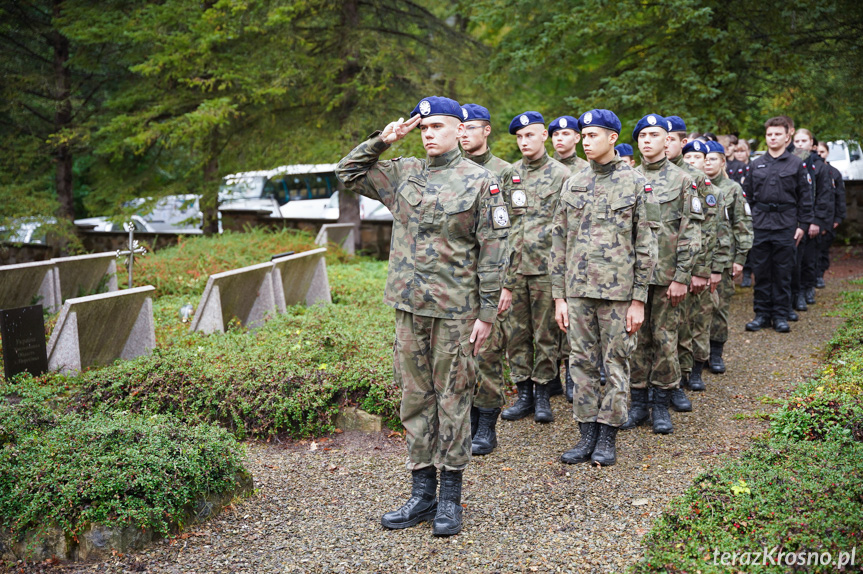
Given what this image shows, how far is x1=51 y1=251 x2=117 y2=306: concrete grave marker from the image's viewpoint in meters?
9.02

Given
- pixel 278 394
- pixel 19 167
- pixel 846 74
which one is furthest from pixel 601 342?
pixel 19 167

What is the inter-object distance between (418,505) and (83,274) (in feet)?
23.0

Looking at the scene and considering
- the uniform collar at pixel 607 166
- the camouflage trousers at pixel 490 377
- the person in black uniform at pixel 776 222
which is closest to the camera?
the uniform collar at pixel 607 166

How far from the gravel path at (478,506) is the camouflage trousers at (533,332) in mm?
420

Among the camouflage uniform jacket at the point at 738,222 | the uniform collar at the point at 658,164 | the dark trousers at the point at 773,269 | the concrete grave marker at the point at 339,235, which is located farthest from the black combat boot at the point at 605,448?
the concrete grave marker at the point at 339,235

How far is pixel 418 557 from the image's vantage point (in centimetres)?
371

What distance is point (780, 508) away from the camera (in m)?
3.41

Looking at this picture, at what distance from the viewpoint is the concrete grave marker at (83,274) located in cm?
902

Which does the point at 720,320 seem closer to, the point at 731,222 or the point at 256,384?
the point at 731,222

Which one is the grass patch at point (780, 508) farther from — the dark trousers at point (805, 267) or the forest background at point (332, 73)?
the forest background at point (332, 73)

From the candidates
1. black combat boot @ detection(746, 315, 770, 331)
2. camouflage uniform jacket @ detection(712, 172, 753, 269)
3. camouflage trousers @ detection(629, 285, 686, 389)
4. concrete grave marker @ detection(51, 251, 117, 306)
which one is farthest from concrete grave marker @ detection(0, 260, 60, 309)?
black combat boot @ detection(746, 315, 770, 331)

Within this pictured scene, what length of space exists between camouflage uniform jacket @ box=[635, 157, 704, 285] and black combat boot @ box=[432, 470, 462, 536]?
260 centimetres

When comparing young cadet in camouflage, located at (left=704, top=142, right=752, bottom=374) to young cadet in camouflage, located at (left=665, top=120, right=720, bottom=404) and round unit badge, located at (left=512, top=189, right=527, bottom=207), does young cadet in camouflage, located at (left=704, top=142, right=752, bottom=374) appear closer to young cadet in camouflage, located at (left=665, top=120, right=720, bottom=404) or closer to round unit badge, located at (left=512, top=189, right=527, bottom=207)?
young cadet in camouflage, located at (left=665, top=120, right=720, bottom=404)

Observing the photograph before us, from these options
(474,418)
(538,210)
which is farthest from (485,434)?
(538,210)
